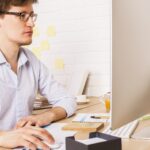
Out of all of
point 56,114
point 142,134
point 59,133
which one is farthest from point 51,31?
point 142,134

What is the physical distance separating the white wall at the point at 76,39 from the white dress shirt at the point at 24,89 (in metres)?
0.61

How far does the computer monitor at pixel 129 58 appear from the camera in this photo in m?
0.79

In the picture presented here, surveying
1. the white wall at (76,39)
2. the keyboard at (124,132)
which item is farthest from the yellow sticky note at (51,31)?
the keyboard at (124,132)

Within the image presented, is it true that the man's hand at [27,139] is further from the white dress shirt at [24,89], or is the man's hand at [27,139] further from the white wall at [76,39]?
the white wall at [76,39]

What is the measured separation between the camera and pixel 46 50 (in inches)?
93.4

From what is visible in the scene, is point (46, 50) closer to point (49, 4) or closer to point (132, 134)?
point (49, 4)

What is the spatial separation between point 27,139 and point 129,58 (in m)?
0.42

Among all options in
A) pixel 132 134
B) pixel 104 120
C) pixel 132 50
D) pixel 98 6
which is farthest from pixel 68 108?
pixel 98 6

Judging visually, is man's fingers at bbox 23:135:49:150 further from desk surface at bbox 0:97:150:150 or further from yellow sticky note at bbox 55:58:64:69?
yellow sticky note at bbox 55:58:64:69

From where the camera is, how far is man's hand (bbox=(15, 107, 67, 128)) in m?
1.25

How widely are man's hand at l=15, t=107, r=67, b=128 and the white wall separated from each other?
0.79m

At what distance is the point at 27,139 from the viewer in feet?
3.24

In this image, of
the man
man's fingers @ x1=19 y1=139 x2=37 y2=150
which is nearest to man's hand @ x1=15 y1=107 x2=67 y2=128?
the man

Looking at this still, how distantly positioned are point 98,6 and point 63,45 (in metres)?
0.39
